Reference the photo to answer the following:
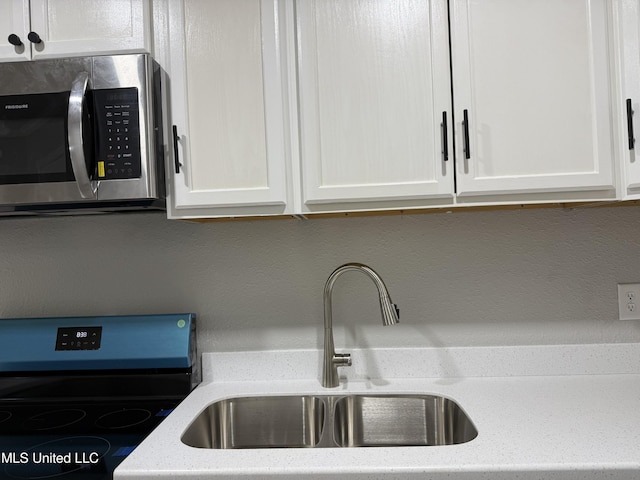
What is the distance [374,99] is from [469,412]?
2.76ft

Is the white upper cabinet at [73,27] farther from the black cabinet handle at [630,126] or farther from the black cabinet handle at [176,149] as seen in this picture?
the black cabinet handle at [630,126]

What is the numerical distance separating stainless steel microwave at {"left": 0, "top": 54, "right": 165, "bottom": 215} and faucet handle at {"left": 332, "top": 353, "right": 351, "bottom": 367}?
0.70 m

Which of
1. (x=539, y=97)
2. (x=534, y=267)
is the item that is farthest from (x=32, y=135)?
(x=534, y=267)

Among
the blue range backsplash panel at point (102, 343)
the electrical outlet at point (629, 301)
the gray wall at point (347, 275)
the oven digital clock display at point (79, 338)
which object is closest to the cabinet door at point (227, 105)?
the gray wall at point (347, 275)

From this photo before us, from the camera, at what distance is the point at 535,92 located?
1.16m

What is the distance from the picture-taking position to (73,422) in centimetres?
128

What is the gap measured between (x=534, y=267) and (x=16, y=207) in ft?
5.01

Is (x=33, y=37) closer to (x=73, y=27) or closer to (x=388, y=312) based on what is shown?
(x=73, y=27)

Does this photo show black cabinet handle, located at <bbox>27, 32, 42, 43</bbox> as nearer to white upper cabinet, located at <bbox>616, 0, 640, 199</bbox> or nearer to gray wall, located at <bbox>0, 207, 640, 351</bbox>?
gray wall, located at <bbox>0, 207, 640, 351</bbox>

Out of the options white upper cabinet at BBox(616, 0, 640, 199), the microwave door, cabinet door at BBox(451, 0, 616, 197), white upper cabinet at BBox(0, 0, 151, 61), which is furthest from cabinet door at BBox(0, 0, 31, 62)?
white upper cabinet at BBox(616, 0, 640, 199)

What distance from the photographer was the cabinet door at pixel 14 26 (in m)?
1.21

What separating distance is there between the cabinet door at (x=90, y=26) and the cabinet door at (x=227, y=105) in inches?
3.5

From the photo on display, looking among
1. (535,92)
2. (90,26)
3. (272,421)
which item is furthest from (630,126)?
(90,26)

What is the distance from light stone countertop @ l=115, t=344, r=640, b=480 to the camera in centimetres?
91
